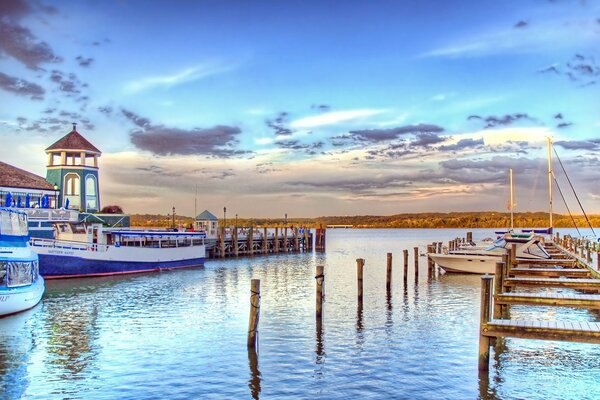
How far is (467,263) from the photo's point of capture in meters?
46.6

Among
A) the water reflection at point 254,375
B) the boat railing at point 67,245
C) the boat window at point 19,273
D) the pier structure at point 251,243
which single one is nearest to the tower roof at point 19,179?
the boat railing at point 67,245

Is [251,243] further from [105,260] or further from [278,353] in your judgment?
[278,353]

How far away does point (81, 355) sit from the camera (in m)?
19.6

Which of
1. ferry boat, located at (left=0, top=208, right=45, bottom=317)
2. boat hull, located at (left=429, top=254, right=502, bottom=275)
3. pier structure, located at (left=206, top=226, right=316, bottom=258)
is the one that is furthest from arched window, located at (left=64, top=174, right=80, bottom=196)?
boat hull, located at (left=429, top=254, right=502, bottom=275)

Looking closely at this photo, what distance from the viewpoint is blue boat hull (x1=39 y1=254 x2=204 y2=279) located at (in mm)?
43750

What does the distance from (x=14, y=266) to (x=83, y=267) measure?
20902 millimetres

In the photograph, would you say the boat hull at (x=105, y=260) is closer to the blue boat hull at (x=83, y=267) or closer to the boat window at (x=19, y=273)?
the blue boat hull at (x=83, y=267)

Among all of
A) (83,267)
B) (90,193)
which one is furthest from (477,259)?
(90,193)

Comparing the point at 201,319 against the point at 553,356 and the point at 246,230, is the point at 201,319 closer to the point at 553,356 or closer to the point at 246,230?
the point at 553,356

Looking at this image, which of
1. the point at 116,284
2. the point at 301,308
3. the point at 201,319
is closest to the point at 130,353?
the point at 201,319

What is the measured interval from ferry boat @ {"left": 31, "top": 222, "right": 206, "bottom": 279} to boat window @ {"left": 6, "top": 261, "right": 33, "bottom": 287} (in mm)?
16140

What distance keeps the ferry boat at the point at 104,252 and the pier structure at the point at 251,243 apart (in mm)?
13686

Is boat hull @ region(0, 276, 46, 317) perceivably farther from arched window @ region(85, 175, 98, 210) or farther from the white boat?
arched window @ region(85, 175, 98, 210)

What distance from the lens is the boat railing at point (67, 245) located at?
43.9m
